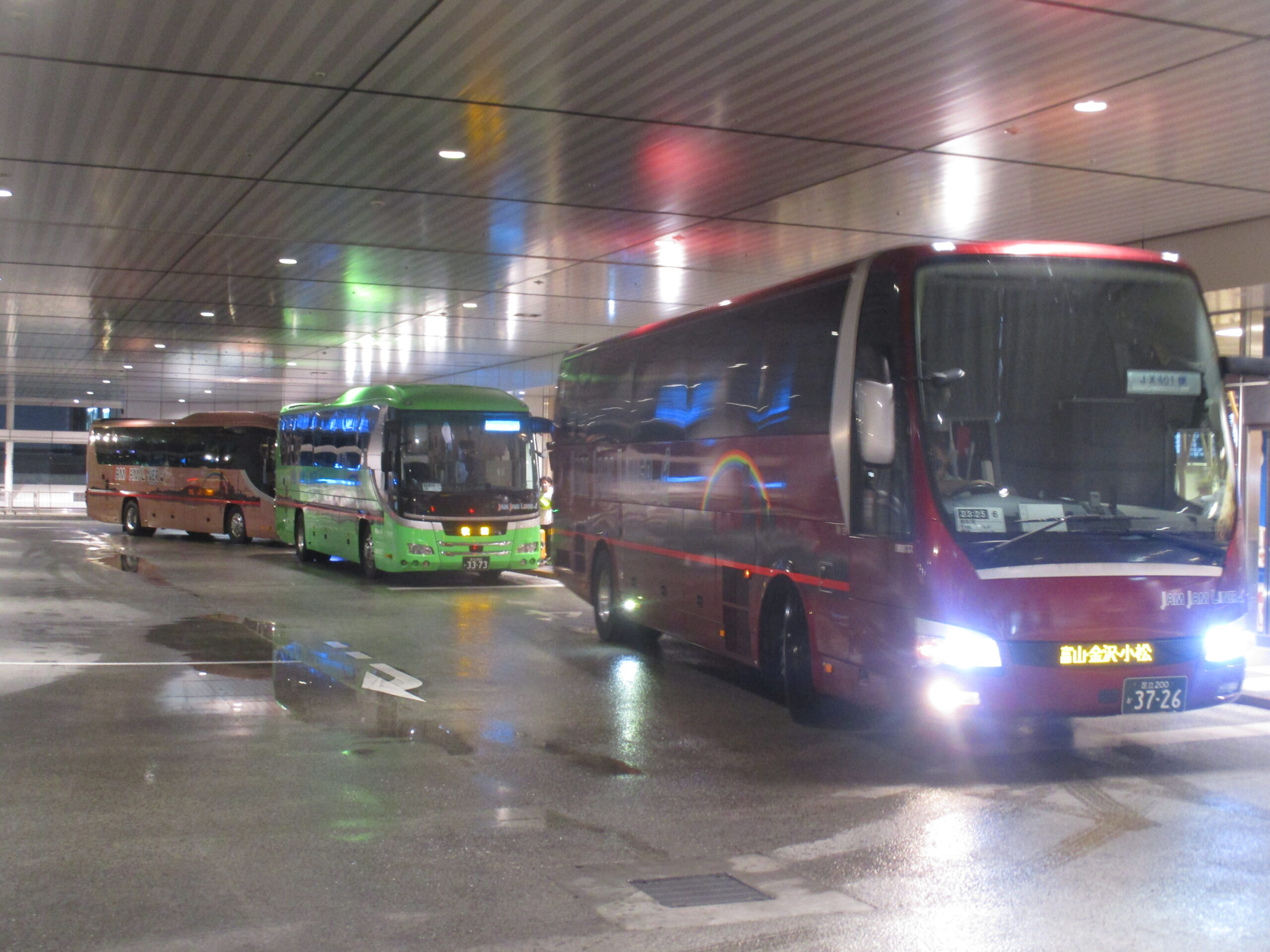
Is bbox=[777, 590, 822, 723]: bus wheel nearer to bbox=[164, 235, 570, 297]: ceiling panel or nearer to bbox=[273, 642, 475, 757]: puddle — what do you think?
bbox=[273, 642, 475, 757]: puddle

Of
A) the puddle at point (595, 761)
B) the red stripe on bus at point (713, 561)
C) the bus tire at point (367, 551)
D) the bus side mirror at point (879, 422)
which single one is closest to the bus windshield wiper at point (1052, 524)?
the bus side mirror at point (879, 422)

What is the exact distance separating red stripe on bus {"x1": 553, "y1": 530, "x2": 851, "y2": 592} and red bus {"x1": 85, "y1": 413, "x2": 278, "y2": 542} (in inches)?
724

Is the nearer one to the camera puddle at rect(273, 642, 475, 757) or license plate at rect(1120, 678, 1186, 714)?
license plate at rect(1120, 678, 1186, 714)

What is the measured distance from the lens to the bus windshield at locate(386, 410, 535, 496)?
21766 mm

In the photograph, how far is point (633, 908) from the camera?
5.82 metres

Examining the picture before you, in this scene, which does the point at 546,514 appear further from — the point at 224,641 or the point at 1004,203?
the point at 1004,203

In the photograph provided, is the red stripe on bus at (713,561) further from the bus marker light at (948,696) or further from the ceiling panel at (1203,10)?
the ceiling panel at (1203,10)

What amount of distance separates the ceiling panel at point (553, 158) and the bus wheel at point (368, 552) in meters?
9.86

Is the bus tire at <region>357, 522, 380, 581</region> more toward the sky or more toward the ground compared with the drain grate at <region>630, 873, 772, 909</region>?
more toward the sky

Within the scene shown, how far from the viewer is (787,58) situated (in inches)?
380

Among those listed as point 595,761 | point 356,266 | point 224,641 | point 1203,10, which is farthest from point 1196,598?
point 356,266

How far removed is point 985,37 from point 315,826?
6655mm

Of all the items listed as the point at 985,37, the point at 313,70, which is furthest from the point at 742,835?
the point at 313,70

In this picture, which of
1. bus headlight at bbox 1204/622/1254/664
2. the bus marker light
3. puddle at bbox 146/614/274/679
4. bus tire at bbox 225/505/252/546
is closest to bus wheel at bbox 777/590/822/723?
the bus marker light
